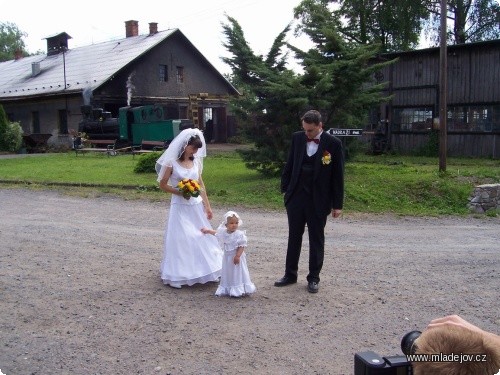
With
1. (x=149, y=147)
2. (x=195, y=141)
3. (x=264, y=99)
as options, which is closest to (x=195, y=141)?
(x=195, y=141)

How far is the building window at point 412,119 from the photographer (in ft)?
84.2

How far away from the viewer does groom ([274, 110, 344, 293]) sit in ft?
21.1

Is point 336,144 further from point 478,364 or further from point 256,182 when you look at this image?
point 256,182

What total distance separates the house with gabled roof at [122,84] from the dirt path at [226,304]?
84.3ft

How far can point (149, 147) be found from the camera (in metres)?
28.5

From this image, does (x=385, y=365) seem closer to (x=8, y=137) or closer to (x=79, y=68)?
(x=8, y=137)

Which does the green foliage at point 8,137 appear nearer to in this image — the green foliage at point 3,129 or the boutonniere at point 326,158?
the green foliage at point 3,129

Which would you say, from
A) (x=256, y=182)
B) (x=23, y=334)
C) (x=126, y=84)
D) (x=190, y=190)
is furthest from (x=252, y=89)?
(x=126, y=84)

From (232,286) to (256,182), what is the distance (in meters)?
9.36

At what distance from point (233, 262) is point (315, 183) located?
1.28 metres

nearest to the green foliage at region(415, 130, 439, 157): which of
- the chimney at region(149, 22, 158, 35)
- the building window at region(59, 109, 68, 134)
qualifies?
the chimney at region(149, 22, 158, 35)

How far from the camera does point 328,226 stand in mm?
10922

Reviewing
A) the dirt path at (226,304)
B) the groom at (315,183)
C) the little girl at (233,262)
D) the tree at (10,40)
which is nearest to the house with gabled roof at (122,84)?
the dirt path at (226,304)

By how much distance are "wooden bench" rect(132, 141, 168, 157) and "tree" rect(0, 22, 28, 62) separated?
6993 centimetres
